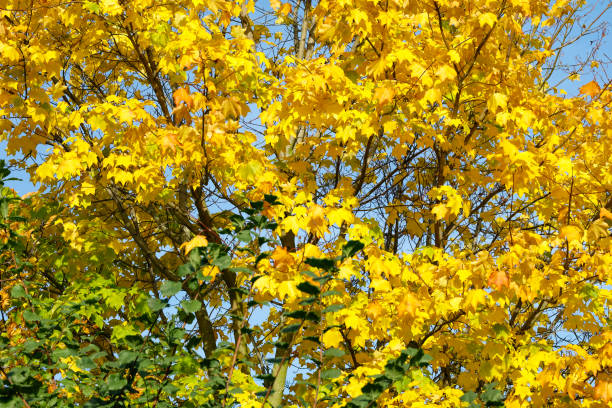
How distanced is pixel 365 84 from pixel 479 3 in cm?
143

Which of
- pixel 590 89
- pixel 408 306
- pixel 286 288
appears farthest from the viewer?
pixel 590 89

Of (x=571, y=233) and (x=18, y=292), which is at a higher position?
(x=571, y=233)

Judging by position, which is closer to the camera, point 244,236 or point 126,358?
point 126,358

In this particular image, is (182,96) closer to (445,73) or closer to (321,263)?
(445,73)

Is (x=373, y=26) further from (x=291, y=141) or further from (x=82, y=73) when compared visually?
(x=82, y=73)

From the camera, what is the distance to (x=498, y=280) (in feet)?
16.7

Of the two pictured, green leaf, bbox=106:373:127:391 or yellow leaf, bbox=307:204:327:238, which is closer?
green leaf, bbox=106:373:127:391

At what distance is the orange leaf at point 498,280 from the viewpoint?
16.6 ft

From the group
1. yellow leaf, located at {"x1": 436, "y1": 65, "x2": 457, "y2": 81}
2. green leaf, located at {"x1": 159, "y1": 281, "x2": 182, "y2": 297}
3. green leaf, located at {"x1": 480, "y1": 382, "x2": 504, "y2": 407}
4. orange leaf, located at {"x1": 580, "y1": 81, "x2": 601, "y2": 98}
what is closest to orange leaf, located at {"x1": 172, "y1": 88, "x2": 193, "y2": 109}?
yellow leaf, located at {"x1": 436, "y1": 65, "x2": 457, "y2": 81}

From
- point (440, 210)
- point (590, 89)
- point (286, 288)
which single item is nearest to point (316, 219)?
point (286, 288)

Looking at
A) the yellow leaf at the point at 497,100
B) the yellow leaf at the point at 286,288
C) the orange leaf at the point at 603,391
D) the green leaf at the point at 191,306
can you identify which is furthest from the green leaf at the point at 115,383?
the yellow leaf at the point at 497,100

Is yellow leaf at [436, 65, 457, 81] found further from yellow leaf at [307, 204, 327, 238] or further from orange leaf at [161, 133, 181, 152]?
orange leaf at [161, 133, 181, 152]

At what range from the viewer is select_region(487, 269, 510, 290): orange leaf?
→ 507cm

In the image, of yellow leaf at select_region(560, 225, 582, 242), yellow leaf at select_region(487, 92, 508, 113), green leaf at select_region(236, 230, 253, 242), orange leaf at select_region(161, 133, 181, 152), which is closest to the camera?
green leaf at select_region(236, 230, 253, 242)
